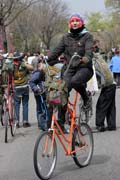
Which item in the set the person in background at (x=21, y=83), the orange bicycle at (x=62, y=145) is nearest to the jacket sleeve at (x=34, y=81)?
the person in background at (x=21, y=83)

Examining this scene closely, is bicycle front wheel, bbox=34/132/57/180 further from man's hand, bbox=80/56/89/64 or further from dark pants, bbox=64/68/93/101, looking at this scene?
dark pants, bbox=64/68/93/101

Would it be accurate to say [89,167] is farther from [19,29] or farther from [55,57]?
[19,29]

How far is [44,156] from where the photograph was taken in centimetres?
698

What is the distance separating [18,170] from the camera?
790cm

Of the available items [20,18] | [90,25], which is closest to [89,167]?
[20,18]

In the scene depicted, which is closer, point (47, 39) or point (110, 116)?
point (110, 116)

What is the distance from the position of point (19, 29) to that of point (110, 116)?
53714 millimetres

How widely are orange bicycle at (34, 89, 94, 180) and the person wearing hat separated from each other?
495 millimetres

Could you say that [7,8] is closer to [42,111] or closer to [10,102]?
[42,111]

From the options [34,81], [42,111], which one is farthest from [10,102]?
[42,111]

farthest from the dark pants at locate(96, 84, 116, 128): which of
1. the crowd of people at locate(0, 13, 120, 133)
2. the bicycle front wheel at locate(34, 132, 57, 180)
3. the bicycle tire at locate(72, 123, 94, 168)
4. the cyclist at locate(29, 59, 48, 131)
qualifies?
the bicycle front wheel at locate(34, 132, 57, 180)

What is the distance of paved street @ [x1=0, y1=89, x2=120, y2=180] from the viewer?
7.42 m

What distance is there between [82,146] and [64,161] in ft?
1.69

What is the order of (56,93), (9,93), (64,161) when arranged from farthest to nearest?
(9,93) → (64,161) → (56,93)
